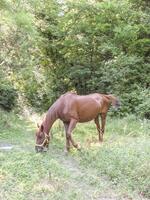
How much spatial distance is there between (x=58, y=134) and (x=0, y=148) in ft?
8.54

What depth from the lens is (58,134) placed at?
38.0 ft

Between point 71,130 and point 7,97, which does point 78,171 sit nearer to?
point 71,130

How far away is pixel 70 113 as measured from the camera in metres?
9.77

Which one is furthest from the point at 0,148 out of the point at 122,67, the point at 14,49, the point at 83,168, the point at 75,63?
the point at 75,63

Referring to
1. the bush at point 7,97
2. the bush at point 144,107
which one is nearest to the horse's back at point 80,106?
the bush at point 144,107

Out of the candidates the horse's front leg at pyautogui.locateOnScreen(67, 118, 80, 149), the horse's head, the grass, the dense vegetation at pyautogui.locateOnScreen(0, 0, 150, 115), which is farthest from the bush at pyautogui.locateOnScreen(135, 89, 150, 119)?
the horse's head

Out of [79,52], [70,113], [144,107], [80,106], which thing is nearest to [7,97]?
[79,52]

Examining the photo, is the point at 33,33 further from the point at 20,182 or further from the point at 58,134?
the point at 20,182

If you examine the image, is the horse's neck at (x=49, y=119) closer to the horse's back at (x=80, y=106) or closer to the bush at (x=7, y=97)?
the horse's back at (x=80, y=106)

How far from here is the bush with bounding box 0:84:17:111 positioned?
50.8ft

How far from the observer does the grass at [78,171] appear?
21.7 feet

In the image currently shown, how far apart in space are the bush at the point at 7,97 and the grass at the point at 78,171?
4868mm

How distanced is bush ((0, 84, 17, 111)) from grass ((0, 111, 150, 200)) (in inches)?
192

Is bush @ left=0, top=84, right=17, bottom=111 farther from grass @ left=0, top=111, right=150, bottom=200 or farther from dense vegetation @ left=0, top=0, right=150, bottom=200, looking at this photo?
grass @ left=0, top=111, right=150, bottom=200
